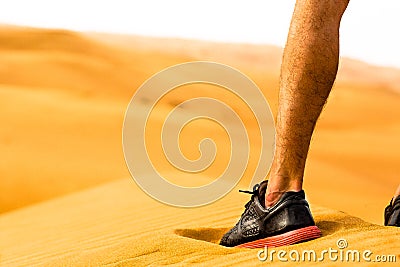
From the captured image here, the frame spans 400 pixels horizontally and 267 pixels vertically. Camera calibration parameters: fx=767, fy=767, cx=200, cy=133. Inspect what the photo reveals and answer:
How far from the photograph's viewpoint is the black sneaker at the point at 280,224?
302 centimetres

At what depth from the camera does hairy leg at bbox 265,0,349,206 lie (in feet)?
9.62

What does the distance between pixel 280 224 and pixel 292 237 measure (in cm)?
8

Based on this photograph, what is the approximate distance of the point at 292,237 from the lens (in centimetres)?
300

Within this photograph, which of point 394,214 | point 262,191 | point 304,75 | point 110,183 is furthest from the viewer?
point 110,183

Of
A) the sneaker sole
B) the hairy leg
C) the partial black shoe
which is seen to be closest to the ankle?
the hairy leg

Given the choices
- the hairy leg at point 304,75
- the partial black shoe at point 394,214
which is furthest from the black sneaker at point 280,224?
the partial black shoe at point 394,214

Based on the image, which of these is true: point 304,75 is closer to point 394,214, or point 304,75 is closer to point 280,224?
point 280,224

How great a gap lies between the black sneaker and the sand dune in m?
0.10

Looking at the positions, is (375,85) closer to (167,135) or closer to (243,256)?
(167,135)

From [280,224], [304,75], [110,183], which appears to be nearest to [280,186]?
[280,224]

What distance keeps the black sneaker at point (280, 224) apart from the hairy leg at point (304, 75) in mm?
109

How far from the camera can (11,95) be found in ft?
32.5

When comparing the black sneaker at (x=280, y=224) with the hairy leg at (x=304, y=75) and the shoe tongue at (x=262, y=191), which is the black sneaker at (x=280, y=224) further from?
the hairy leg at (x=304, y=75)

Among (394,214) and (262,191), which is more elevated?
(262,191)
